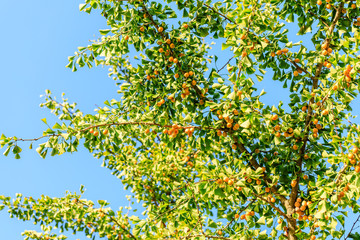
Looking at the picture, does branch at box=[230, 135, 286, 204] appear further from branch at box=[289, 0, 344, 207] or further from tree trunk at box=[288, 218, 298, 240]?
tree trunk at box=[288, 218, 298, 240]

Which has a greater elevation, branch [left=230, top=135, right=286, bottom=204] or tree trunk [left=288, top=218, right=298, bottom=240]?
branch [left=230, top=135, right=286, bottom=204]

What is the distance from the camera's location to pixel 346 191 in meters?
2.83

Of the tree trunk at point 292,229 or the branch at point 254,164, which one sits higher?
the branch at point 254,164

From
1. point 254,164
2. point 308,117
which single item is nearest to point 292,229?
point 254,164

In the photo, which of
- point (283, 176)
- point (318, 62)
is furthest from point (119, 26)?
point (283, 176)

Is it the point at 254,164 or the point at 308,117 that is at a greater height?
the point at 308,117

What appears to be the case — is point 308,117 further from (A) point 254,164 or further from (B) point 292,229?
(B) point 292,229

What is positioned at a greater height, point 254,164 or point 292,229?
point 254,164

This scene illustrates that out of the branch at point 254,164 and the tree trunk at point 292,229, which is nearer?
the tree trunk at point 292,229

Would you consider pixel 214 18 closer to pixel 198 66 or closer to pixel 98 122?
pixel 198 66

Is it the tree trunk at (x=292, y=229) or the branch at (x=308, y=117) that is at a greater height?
the branch at (x=308, y=117)

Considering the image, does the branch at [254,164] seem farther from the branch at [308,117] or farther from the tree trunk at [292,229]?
the tree trunk at [292,229]

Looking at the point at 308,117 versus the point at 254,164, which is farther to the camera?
the point at 254,164


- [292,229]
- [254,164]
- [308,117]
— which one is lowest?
[292,229]
